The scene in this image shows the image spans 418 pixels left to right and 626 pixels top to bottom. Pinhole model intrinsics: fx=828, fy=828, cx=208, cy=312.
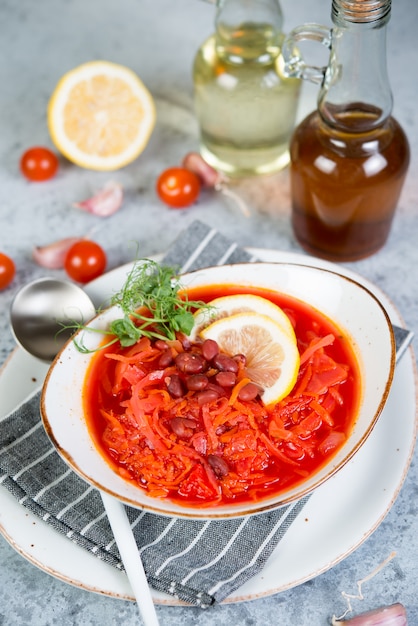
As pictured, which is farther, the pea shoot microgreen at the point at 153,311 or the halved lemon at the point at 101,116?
the halved lemon at the point at 101,116

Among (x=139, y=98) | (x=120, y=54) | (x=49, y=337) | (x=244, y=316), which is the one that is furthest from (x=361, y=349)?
(x=120, y=54)

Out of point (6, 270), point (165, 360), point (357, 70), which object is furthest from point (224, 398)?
point (6, 270)

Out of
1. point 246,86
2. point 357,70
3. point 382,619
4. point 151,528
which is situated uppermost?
point 357,70

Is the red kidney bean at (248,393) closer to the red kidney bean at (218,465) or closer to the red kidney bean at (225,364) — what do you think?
the red kidney bean at (225,364)

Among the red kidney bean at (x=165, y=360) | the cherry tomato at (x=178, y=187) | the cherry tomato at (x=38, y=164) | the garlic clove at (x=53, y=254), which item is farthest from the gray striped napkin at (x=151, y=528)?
the cherry tomato at (x=38, y=164)

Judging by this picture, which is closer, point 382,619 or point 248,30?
point 382,619

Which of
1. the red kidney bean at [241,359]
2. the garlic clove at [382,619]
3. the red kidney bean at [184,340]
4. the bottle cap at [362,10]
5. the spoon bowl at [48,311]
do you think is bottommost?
the garlic clove at [382,619]

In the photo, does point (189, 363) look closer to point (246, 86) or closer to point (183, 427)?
point (183, 427)
